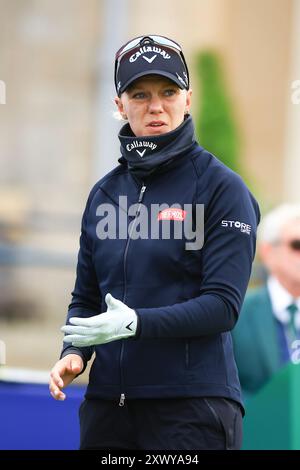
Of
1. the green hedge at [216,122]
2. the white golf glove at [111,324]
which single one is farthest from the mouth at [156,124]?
the green hedge at [216,122]

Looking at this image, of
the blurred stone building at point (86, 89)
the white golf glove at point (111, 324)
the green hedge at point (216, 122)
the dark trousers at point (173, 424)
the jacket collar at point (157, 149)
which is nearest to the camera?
the white golf glove at point (111, 324)

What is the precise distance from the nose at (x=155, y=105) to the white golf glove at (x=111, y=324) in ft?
1.95

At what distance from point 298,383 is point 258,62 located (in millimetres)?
12249

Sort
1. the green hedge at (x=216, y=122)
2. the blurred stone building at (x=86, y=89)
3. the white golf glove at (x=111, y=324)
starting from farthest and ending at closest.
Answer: the blurred stone building at (x=86, y=89) < the green hedge at (x=216, y=122) < the white golf glove at (x=111, y=324)

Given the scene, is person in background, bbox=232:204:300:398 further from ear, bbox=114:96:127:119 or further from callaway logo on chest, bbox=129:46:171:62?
callaway logo on chest, bbox=129:46:171:62

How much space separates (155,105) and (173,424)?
935 mm

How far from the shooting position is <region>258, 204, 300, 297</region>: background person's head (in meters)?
5.19

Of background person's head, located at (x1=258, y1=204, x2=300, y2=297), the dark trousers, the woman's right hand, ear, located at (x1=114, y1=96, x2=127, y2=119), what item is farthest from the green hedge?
the dark trousers

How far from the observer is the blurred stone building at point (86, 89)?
14.3 metres

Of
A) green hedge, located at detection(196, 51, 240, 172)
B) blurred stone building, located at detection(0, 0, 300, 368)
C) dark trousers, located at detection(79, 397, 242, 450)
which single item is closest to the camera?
dark trousers, located at detection(79, 397, 242, 450)

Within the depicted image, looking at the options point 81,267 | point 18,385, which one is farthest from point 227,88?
point 81,267

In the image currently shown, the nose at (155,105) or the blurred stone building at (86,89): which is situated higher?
the blurred stone building at (86,89)

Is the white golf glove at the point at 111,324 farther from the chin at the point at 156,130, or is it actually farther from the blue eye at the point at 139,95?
the blue eye at the point at 139,95

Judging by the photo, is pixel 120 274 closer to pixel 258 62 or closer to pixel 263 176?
pixel 263 176
